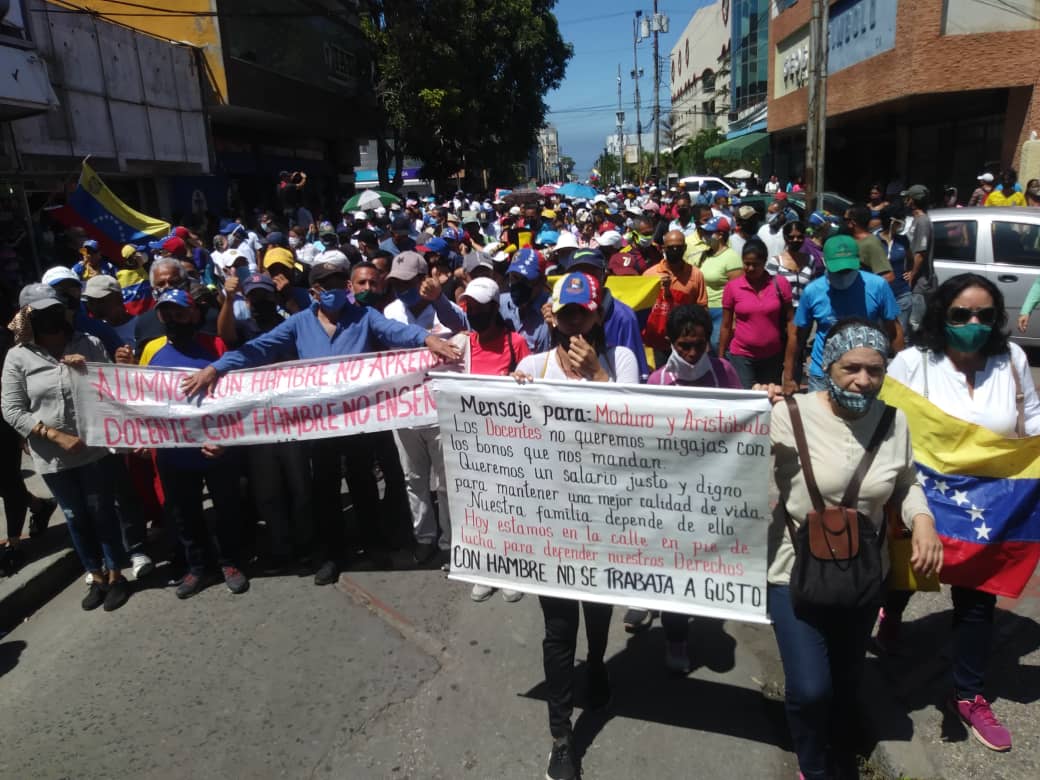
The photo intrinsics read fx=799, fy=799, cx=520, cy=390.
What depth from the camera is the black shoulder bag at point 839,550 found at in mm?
2740

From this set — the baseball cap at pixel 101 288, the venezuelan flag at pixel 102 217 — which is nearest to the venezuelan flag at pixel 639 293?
the baseball cap at pixel 101 288

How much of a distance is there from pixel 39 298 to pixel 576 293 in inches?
135

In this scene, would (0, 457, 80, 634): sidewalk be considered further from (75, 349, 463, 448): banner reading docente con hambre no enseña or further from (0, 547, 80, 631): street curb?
(75, 349, 463, 448): banner reading docente con hambre no enseña

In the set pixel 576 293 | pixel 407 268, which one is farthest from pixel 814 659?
pixel 407 268

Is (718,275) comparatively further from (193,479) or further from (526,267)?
(193,479)

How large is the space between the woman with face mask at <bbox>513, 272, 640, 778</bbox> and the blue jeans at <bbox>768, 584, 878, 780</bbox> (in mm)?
834

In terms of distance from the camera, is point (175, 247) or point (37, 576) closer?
point (37, 576)

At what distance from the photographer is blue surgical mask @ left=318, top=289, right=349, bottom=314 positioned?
194 inches

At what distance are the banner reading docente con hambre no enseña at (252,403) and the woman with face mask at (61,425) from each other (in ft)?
0.38

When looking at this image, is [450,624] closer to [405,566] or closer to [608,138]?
[405,566]

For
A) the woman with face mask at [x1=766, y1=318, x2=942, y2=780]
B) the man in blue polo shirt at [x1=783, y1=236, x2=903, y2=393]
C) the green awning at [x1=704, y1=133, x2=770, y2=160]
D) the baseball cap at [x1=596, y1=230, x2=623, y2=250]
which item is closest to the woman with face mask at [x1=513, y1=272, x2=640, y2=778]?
the woman with face mask at [x1=766, y1=318, x2=942, y2=780]

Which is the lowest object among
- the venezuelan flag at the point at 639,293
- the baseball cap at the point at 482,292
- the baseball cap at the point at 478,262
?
the venezuelan flag at the point at 639,293

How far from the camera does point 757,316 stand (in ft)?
20.2

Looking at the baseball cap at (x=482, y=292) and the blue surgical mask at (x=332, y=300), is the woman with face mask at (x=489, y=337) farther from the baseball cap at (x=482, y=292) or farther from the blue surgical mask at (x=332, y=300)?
the blue surgical mask at (x=332, y=300)
